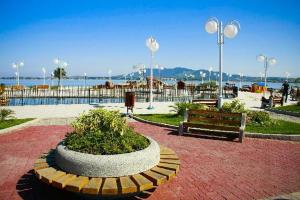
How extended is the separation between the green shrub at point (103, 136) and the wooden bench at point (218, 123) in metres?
4.65

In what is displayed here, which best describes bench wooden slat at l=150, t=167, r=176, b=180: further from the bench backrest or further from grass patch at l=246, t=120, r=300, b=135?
grass patch at l=246, t=120, r=300, b=135

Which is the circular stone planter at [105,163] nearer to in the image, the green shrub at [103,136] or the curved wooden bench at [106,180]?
the curved wooden bench at [106,180]

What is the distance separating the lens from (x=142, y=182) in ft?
14.1

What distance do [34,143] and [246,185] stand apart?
631cm

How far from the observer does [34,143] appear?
350 inches

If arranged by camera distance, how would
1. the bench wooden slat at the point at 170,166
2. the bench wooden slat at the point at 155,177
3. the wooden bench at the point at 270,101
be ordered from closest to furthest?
the bench wooden slat at the point at 155,177 → the bench wooden slat at the point at 170,166 → the wooden bench at the point at 270,101

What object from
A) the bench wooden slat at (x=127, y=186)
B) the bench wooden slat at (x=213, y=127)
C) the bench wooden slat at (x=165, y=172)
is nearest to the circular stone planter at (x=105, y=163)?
the bench wooden slat at (x=165, y=172)

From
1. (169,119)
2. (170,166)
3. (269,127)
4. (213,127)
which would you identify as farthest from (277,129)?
(170,166)

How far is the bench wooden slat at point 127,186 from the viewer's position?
4070 millimetres

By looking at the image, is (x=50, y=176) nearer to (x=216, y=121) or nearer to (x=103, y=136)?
(x=103, y=136)

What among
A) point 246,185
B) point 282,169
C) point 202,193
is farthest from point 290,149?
point 202,193

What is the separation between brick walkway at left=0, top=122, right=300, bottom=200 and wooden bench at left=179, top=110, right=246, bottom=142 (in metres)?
0.44

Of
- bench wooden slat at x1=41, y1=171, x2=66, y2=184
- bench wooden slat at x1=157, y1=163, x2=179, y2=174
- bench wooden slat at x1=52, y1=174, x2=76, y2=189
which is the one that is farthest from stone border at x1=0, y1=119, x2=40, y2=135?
bench wooden slat at x1=157, y1=163, x2=179, y2=174

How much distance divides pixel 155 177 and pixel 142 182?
27 cm
